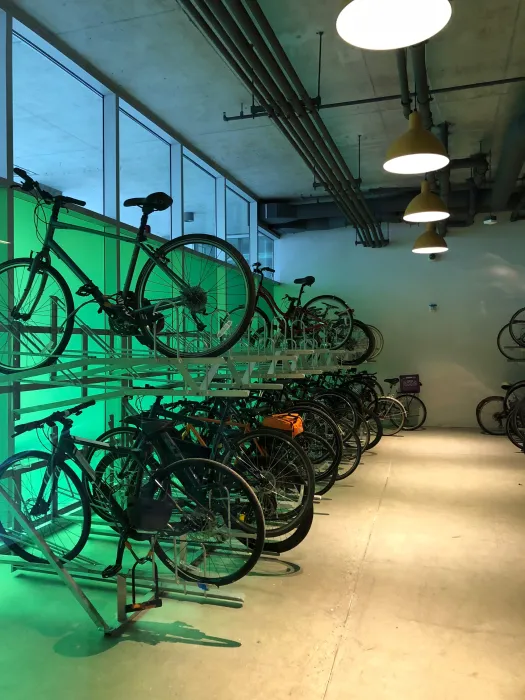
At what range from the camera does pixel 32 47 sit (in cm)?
391

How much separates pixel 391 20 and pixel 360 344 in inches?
266

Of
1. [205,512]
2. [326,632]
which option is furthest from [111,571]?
[326,632]

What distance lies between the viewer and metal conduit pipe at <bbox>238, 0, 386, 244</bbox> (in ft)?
10.4

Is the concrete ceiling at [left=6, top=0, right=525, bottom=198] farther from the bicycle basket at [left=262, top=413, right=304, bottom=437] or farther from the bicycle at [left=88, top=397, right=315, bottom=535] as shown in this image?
the bicycle basket at [left=262, top=413, right=304, bottom=437]

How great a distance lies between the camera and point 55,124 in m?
5.12

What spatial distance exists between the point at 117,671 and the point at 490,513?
3348mm

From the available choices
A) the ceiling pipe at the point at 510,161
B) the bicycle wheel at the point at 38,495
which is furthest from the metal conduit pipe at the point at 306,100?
the bicycle wheel at the point at 38,495

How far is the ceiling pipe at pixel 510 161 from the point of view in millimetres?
5180

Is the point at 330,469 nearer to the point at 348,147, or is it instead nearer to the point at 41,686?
the point at 41,686

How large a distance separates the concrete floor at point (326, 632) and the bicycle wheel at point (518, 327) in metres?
4.75

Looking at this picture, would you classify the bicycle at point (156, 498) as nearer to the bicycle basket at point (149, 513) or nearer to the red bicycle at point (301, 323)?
the bicycle basket at point (149, 513)

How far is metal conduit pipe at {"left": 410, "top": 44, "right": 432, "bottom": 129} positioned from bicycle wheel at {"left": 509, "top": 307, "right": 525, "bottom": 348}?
4.64 meters

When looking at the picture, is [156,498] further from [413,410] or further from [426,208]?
[413,410]

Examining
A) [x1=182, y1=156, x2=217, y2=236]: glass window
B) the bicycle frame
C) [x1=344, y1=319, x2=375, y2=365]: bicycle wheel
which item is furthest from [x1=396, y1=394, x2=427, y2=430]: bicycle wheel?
the bicycle frame
